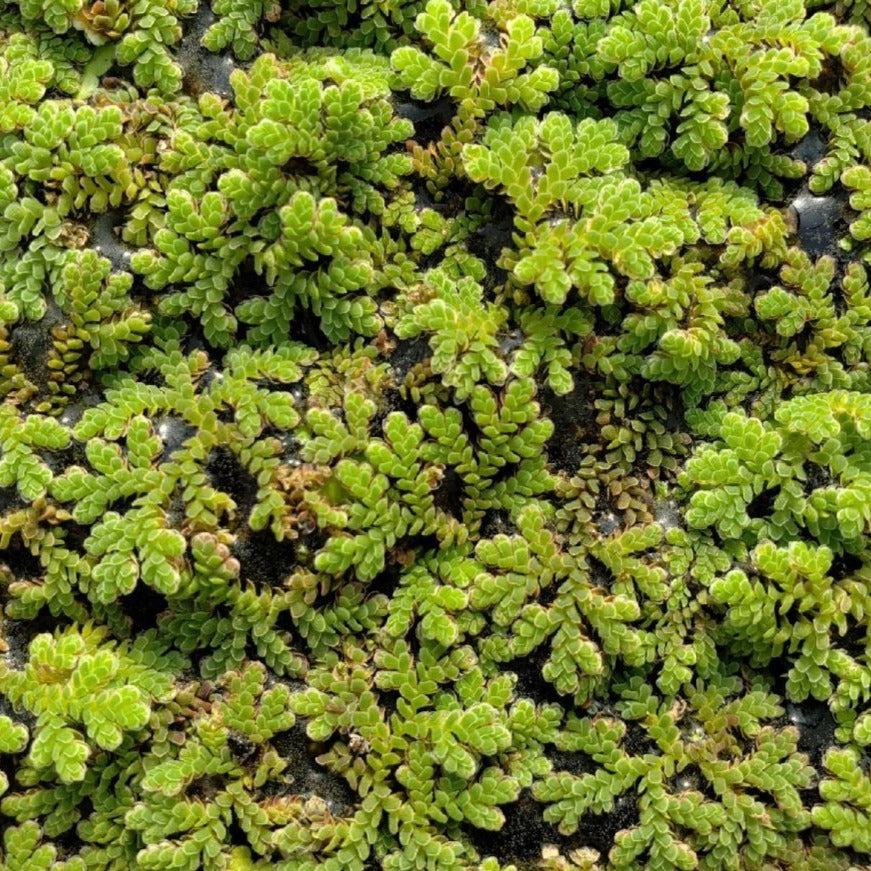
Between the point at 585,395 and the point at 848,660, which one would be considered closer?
the point at 848,660

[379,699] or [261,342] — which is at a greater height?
[261,342]

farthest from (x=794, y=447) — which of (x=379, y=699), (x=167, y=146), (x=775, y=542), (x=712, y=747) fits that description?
(x=167, y=146)

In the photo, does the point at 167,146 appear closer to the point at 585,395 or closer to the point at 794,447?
the point at 585,395

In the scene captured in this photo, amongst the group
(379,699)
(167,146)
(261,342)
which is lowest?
(379,699)

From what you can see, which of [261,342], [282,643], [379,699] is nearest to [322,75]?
[261,342]

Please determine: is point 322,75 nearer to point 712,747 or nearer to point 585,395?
point 585,395

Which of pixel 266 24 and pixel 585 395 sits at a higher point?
pixel 266 24
